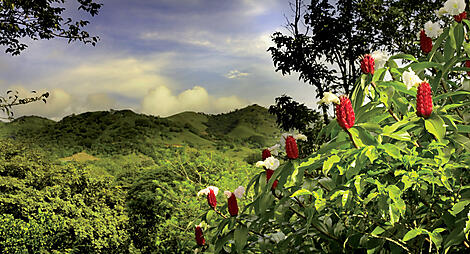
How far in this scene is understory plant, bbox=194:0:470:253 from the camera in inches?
53.4

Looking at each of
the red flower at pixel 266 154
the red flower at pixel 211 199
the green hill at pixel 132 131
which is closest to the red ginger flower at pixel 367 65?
the red flower at pixel 266 154

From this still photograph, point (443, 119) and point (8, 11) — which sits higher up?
point (8, 11)

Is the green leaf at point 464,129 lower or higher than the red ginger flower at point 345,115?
lower

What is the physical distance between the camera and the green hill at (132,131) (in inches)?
468

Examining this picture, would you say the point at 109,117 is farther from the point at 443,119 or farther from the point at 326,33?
the point at 443,119

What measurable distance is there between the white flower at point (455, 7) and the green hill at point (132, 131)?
9473 millimetres

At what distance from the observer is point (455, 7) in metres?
1.88

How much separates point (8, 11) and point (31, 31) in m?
0.42

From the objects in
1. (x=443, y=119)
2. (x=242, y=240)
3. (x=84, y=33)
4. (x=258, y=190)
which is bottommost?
(x=242, y=240)

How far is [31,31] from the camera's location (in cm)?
562

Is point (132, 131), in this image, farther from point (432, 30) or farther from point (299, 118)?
point (432, 30)

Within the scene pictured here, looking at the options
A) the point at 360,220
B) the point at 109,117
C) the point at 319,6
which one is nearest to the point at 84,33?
the point at 319,6

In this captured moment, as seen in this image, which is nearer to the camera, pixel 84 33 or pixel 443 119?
pixel 443 119

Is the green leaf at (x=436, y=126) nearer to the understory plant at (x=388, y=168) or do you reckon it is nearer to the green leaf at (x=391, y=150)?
the understory plant at (x=388, y=168)
